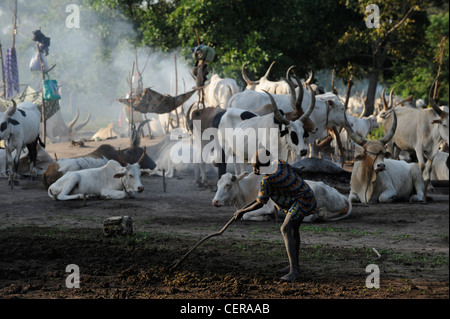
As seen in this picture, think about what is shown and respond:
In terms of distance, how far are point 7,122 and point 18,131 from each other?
352 mm

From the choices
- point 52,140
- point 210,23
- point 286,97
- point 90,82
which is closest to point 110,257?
point 286,97

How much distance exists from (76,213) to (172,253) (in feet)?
10.9

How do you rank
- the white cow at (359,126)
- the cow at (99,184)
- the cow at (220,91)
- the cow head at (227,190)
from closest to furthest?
the cow head at (227,190) → the cow at (99,184) → the cow at (220,91) → the white cow at (359,126)

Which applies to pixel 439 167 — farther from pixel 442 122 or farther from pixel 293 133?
pixel 293 133

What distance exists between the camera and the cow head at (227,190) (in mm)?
8892

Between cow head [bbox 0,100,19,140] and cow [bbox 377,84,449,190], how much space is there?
7254 millimetres

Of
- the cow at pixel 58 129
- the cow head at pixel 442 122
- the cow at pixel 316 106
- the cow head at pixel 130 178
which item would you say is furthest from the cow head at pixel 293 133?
the cow at pixel 58 129

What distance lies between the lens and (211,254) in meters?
6.93

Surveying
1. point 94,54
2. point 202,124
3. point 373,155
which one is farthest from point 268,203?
point 94,54

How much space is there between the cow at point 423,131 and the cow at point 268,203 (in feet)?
13.5

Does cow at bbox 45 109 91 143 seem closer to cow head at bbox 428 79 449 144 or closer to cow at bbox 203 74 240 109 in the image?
cow at bbox 203 74 240 109

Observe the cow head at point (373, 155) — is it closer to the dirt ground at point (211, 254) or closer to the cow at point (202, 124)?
the dirt ground at point (211, 254)

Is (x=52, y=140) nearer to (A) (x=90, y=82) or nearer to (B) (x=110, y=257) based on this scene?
(A) (x=90, y=82)

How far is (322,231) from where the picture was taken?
8266 millimetres
